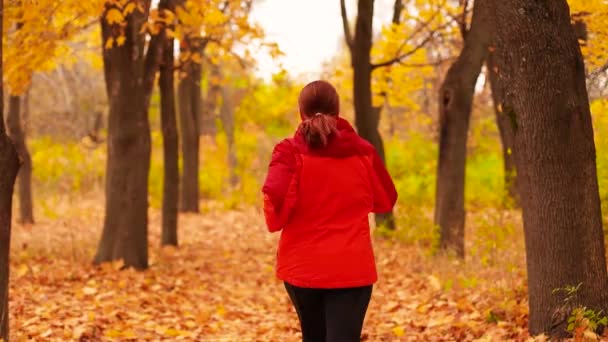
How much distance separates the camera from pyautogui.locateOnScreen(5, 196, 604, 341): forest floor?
7949 mm

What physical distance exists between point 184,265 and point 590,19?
7381 millimetres

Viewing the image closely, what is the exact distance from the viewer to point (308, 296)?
445 cm

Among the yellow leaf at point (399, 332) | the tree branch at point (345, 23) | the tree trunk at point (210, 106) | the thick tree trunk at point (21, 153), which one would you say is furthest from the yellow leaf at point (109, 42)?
the tree trunk at point (210, 106)

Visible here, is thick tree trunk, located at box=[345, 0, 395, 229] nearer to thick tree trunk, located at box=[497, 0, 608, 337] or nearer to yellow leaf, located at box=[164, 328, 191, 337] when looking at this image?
yellow leaf, located at box=[164, 328, 191, 337]

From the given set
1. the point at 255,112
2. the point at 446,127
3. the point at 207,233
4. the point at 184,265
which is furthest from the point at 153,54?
the point at 255,112

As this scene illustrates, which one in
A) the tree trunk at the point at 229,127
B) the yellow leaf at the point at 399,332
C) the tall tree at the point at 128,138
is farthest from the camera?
the tree trunk at the point at 229,127

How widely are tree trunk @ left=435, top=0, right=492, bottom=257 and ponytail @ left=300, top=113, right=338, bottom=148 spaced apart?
787 centimetres

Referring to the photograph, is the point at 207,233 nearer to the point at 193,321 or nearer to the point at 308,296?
the point at 193,321

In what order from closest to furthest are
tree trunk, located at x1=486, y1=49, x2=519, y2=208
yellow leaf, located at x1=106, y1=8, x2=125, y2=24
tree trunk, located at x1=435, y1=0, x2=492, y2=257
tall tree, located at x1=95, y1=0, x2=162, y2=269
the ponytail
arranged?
1. the ponytail
2. tree trunk, located at x1=486, y1=49, x2=519, y2=208
3. yellow leaf, located at x1=106, y1=8, x2=125, y2=24
4. tall tree, located at x1=95, y1=0, x2=162, y2=269
5. tree trunk, located at x1=435, y1=0, x2=492, y2=257

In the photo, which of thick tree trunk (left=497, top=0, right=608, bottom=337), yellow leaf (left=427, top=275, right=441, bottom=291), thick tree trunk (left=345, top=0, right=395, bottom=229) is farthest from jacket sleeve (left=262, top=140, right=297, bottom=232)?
thick tree trunk (left=345, top=0, right=395, bottom=229)

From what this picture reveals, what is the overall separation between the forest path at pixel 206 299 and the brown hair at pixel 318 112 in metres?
3.32

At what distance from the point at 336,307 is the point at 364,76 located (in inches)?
436

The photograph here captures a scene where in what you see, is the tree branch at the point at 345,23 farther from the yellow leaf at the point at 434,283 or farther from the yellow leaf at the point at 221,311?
the yellow leaf at the point at 221,311

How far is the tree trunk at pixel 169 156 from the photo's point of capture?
1535 cm
